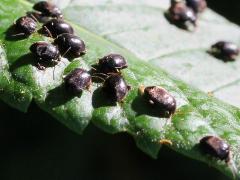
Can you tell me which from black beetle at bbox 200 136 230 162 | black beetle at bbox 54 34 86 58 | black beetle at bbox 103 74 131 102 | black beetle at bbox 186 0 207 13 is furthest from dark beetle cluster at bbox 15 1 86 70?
black beetle at bbox 186 0 207 13

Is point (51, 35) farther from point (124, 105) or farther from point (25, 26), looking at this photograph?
point (124, 105)

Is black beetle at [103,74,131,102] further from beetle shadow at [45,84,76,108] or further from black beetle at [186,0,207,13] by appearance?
black beetle at [186,0,207,13]

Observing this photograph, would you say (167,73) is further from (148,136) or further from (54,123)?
(54,123)

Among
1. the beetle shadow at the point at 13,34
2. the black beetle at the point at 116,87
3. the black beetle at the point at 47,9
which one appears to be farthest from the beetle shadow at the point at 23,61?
the black beetle at the point at 47,9

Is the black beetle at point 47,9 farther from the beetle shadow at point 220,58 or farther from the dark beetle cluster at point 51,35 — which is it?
the beetle shadow at point 220,58

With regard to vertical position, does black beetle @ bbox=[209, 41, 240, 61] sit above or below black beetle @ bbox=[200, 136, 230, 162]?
below
